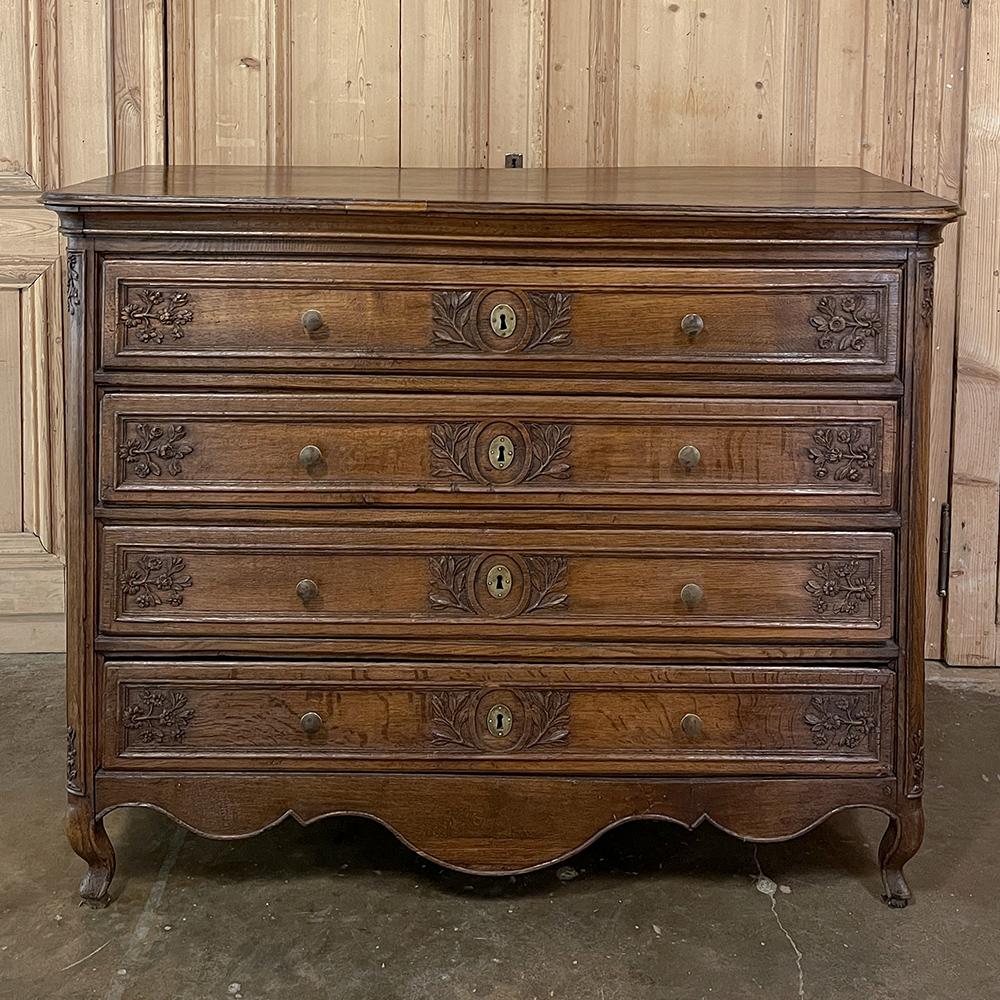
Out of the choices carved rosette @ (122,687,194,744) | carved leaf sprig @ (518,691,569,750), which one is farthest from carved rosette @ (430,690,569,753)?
carved rosette @ (122,687,194,744)

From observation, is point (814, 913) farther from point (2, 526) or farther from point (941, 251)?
point (2, 526)

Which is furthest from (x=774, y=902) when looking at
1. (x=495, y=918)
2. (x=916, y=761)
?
(x=495, y=918)

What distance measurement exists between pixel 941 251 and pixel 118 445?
2.02 m

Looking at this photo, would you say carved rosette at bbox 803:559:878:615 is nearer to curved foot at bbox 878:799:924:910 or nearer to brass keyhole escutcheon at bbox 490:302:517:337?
curved foot at bbox 878:799:924:910

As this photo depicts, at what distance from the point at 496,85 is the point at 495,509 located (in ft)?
4.29

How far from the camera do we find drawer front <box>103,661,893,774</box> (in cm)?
220

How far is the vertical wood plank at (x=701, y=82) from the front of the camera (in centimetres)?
304

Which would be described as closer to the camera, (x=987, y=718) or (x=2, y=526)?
(x=987, y=718)

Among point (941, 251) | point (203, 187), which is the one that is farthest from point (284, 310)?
point (941, 251)

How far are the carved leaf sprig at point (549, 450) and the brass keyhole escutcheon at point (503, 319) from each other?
157 mm

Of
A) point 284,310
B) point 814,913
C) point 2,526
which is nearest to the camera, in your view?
point 284,310

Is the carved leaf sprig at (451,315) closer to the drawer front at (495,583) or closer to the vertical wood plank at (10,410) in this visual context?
the drawer front at (495,583)

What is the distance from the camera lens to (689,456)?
7.03ft

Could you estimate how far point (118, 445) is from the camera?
2.14 m
